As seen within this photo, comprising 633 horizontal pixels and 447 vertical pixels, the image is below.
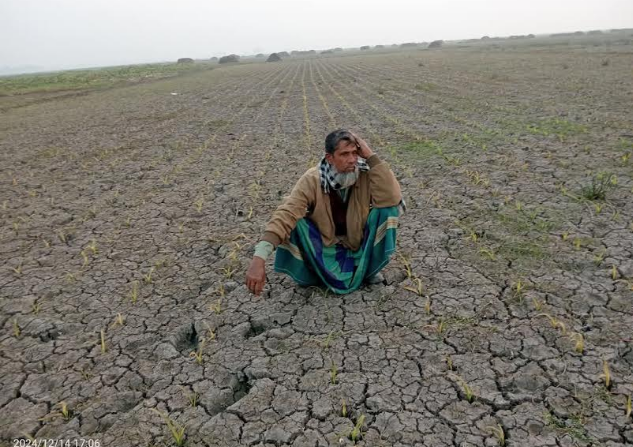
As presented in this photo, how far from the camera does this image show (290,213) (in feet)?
9.62

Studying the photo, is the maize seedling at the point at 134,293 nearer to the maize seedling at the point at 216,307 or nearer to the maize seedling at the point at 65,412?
the maize seedling at the point at 216,307

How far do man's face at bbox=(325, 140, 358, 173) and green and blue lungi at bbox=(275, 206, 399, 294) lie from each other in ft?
1.40

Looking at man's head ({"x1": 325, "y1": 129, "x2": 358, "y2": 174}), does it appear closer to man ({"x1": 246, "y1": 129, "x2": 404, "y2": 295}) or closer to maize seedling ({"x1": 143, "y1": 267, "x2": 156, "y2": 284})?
man ({"x1": 246, "y1": 129, "x2": 404, "y2": 295})

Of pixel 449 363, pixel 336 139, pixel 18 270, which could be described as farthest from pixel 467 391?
pixel 18 270

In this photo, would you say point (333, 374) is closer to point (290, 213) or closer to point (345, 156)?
point (290, 213)

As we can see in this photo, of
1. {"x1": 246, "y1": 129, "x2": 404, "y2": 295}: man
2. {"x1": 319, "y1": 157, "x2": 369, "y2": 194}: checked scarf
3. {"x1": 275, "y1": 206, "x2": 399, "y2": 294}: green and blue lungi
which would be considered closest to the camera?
{"x1": 246, "y1": 129, "x2": 404, "y2": 295}: man

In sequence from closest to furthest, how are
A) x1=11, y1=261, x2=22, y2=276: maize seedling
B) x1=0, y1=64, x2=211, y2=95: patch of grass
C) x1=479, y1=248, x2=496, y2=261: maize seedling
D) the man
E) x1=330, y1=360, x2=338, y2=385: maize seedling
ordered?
x1=330, y1=360, x2=338, y2=385: maize seedling → the man → x1=479, y1=248, x2=496, y2=261: maize seedling → x1=11, y1=261, x2=22, y2=276: maize seedling → x1=0, y1=64, x2=211, y2=95: patch of grass

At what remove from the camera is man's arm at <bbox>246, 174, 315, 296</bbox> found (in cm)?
277

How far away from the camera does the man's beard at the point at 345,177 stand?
2967mm

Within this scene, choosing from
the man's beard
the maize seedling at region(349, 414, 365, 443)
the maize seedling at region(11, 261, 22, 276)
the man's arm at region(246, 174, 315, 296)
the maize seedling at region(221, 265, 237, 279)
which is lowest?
the maize seedling at region(349, 414, 365, 443)

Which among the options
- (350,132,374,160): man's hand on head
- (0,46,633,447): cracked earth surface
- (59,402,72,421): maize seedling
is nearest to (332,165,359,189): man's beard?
(350,132,374,160): man's hand on head

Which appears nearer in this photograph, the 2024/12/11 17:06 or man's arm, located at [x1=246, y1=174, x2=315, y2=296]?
the 2024/12/11 17:06

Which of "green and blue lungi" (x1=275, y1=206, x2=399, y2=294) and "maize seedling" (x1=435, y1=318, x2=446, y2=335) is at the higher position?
"green and blue lungi" (x1=275, y1=206, x2=399, y2=294)

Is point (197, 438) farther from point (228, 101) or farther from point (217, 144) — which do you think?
point (228, 101)
